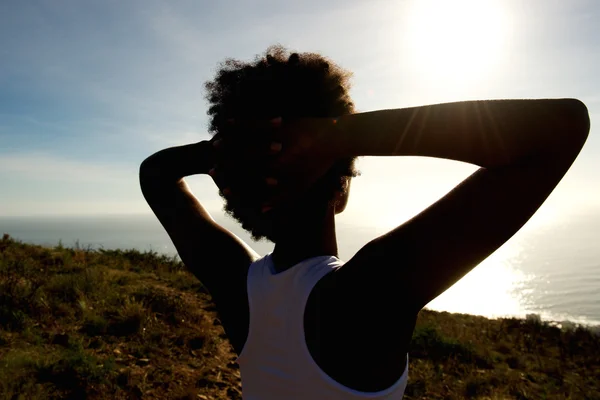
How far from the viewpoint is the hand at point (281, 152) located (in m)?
1.15

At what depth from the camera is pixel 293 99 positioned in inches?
52.4

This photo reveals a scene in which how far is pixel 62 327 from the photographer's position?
5.70 metres

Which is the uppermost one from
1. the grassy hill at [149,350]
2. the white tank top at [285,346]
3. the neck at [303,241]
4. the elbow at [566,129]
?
the elbow at [566,129]

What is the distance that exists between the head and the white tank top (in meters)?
0.19

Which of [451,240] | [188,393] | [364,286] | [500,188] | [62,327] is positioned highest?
[500,188]

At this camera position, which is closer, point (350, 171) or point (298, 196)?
point (298, 196)

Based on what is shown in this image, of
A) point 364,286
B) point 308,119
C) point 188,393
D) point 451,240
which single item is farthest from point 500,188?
point 188,393

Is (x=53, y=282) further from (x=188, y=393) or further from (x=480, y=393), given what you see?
(x=480, y=393)

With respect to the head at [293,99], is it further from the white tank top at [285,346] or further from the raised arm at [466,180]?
the raised arm at [466,180]

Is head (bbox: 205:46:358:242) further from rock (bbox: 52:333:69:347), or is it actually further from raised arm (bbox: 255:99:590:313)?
rock (bbox: 52:333:69:347)

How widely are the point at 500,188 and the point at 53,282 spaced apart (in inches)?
311

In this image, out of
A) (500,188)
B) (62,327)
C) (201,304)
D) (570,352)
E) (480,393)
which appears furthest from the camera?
(570,352)

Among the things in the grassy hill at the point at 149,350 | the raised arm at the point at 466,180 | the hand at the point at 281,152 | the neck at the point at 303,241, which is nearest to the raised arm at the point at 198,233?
the neck at the point at 303,241

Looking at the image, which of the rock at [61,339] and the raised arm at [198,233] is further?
the rock at [61,339]
